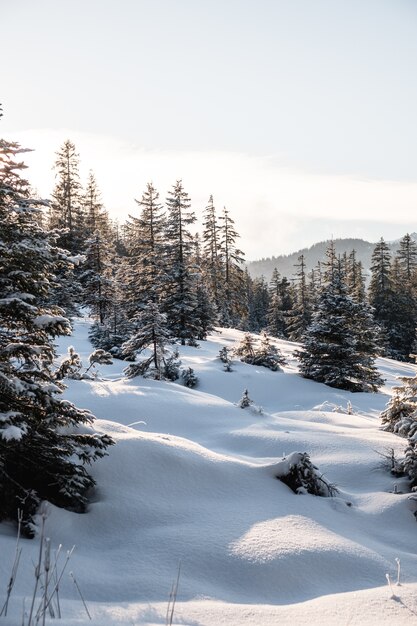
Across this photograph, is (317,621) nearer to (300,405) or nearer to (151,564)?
(151,564)

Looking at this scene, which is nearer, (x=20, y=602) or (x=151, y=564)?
(x=20, y=602)

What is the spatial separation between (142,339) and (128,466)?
381 inches

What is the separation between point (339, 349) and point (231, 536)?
15918 mm

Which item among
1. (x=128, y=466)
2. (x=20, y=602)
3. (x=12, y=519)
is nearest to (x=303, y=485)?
(x=128, y=466)

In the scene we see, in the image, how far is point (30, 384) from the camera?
5.36m

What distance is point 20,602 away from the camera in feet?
10.8

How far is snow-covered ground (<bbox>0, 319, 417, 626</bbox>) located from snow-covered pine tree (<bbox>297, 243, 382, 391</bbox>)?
401 inches

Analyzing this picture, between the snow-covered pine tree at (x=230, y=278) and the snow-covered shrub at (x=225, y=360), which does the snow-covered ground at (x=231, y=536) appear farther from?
the snow-covered pine tree at (x=230, y=278)

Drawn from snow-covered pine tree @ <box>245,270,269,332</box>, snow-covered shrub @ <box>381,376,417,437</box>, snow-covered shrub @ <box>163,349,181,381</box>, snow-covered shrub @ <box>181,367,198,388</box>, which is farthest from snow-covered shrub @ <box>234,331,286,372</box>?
snow-covered pine tree @ <box>245,270,269,332</box>

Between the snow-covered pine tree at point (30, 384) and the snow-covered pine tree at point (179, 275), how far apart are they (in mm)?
22040

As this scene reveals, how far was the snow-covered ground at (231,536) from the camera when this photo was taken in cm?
386

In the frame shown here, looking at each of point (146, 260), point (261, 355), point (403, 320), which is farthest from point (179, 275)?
point (403, 320)

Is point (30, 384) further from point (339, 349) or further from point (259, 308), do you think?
point (259, 308)

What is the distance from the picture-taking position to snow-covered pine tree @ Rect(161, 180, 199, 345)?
29469mm
